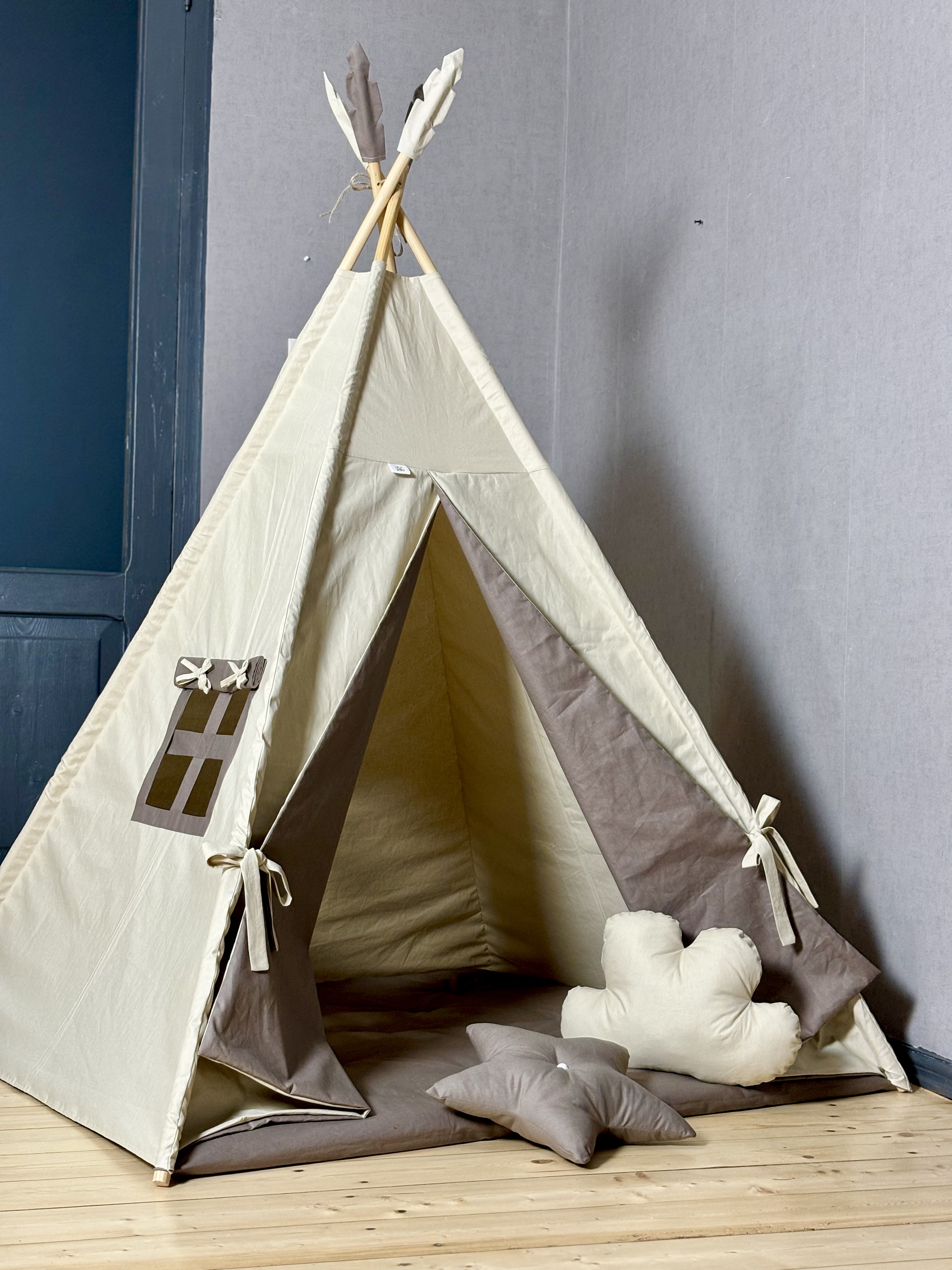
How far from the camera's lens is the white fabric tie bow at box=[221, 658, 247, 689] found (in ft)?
6.21

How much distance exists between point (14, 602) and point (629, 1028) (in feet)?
6.37

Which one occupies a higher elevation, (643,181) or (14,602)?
(643,181)

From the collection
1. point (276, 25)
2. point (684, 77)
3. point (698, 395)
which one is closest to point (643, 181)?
point (684, 77)

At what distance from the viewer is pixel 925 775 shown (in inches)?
79.8

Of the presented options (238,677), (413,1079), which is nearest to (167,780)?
(238,677)

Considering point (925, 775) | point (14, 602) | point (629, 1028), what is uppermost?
point (14, 602)

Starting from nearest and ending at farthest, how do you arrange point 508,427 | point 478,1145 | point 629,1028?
point 478,1145 → point 629,1028 → point 508,427

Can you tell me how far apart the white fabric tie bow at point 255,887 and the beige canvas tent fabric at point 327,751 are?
0.01 metres

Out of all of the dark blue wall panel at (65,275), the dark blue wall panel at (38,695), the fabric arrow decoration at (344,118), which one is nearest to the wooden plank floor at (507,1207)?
the dark blue wall panel at (38,695)

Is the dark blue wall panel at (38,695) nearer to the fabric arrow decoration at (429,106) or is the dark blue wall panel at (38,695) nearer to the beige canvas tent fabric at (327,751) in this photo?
the beige canvas tent fabric at (327,751)

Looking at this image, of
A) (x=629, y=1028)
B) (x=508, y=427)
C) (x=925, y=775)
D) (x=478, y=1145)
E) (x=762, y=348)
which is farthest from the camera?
(x=762, y=348)

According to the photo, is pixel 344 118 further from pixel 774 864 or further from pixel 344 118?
pixel 774 864

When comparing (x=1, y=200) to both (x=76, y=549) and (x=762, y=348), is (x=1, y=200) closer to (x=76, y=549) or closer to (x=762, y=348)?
(x=76, y=549)

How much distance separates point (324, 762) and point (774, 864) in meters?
0.76
